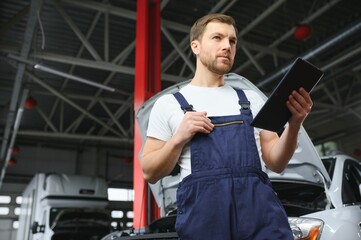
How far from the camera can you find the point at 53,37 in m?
8.37

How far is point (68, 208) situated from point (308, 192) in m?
5.86

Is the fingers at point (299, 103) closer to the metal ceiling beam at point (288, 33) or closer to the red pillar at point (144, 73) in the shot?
the red pillar at point (144, 73)

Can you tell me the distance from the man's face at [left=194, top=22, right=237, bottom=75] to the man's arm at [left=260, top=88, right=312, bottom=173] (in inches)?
13.3

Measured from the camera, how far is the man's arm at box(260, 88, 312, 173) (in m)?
1.33

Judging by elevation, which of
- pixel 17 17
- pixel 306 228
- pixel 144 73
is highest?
pixel 17 17

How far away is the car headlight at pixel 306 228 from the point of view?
2.25 m

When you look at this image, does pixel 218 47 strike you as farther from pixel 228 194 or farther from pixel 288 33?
pixel 288 33

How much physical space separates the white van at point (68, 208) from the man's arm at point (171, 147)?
6.90 metres

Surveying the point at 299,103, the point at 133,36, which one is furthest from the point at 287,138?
the point at 133,36

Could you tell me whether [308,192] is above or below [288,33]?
below

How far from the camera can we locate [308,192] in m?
3.74

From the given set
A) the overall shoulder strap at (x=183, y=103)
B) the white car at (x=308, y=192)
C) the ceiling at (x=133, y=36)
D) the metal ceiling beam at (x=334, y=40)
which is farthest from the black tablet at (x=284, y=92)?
the metal ceiling beam at (x=334, y=40)

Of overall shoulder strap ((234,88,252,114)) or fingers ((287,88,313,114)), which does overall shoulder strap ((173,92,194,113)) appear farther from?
fingers ((287,88,313,114))

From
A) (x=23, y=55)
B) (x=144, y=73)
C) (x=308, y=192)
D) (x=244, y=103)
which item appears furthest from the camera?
(x=23, y=55)
